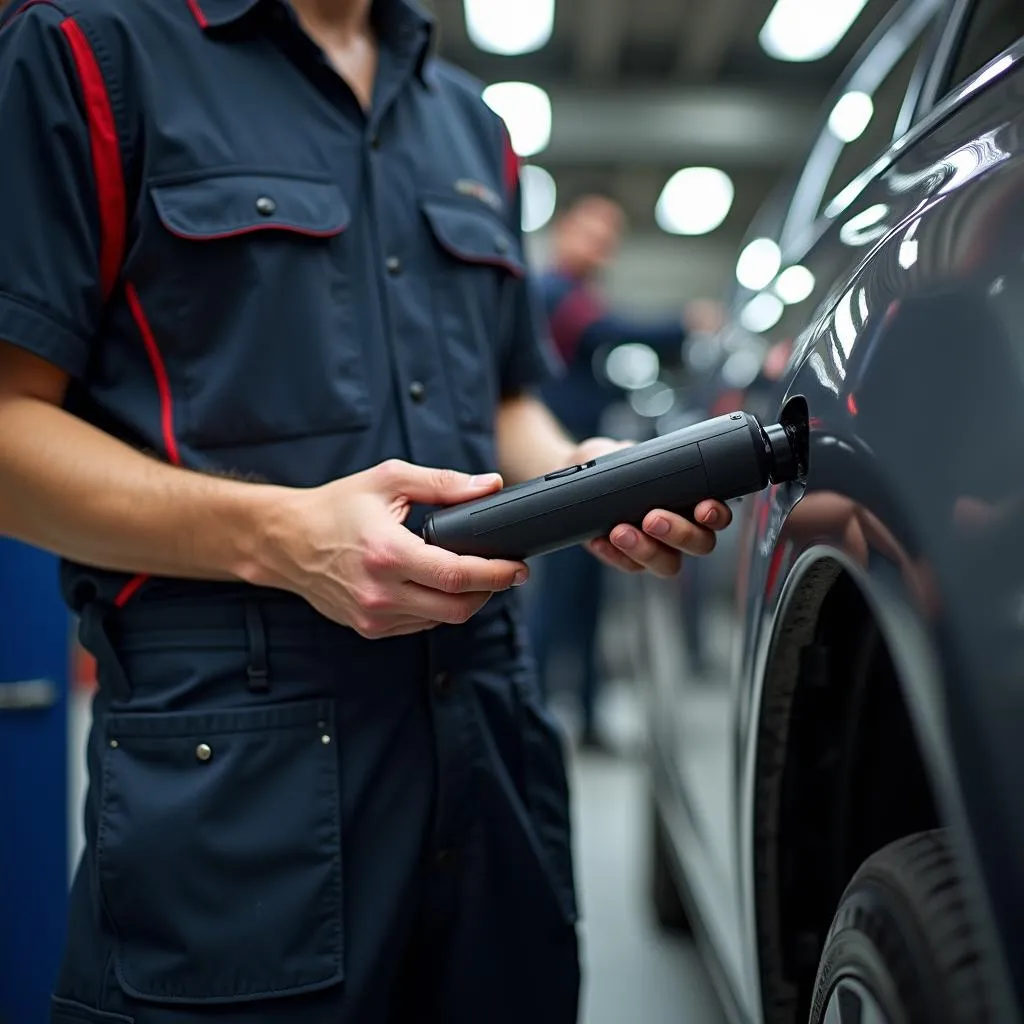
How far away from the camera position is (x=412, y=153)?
109 centimetres

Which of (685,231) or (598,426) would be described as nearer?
(598,426)

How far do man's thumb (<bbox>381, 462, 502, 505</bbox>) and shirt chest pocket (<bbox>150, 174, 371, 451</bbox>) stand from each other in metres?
0.15

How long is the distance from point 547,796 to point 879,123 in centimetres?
87

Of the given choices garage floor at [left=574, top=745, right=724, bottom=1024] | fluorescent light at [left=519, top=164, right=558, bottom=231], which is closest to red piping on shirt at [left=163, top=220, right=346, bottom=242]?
garage floor at [left=574, top=745, right=724, bottom=1024]

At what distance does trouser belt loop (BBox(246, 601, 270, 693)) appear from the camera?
3.01ft

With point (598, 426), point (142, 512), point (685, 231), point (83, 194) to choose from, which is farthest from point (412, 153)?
point (685, 231)

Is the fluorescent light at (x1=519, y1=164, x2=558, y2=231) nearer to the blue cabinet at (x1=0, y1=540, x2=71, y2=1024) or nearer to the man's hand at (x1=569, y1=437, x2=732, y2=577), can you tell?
the blue cabinet at (x1=0, y1=540, x2=71, y2=1024)

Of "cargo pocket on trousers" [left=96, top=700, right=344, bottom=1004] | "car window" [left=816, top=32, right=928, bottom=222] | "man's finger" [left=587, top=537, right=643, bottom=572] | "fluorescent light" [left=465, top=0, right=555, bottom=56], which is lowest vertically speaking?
"cargo pocket on trousers" [left=96, top=700, right=344, bottom=1004]

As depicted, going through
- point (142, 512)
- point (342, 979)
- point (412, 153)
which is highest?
point (412, 153)

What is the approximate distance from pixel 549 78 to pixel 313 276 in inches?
239

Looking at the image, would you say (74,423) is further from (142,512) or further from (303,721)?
(303,721)

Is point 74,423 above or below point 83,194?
below

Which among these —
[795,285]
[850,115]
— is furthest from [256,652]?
[850,115]

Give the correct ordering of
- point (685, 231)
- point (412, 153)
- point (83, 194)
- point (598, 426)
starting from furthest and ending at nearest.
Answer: point (685, 231), point (598, 426), point (412, 153), point (83, 194)
